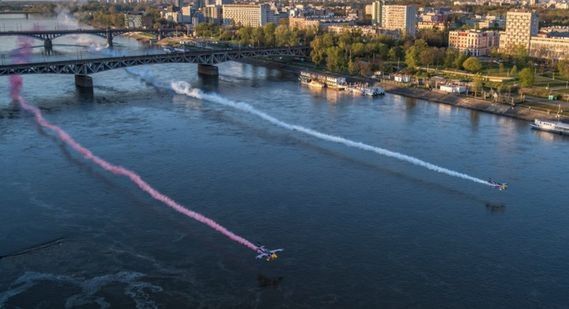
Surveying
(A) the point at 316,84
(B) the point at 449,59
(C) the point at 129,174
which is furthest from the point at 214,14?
(C) the point at 129,174

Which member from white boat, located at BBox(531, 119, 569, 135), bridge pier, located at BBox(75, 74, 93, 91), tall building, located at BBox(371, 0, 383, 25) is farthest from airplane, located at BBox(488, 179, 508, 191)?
tall building, located at BBox(371, 0, 383, 25)

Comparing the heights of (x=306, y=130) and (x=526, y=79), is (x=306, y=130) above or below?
below

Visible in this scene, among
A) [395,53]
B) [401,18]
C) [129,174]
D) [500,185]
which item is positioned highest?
[401,18]

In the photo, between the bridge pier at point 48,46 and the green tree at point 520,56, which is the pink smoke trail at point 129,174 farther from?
the green tree at point 520,56

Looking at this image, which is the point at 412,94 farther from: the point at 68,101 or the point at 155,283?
the point at 155,283

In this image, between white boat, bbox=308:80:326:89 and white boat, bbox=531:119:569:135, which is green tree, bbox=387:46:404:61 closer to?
white boat, bbox=308:80:326:89

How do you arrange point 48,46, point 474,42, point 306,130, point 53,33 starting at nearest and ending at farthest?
point 306,130 < point 474,42 < point 48,46 < point 53,33

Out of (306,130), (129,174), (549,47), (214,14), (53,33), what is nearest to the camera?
(129,174)

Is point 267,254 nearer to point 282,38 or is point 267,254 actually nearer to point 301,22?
point 282,38
